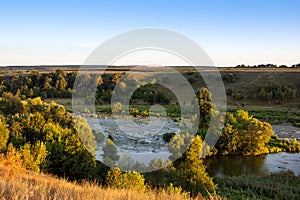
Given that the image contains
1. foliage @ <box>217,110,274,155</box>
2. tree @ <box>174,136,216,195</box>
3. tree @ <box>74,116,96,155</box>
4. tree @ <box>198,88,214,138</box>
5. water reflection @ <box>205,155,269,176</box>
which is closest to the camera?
tree @ <box>174,136,216,195</box>

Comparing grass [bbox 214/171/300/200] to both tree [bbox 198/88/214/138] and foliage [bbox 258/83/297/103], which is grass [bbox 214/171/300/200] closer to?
tree [bbox 198/88/214/138]

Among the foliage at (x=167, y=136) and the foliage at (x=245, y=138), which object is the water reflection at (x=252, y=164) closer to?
the foliage at (x=245, y=138)

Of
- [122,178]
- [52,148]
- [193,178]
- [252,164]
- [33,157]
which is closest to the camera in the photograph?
[122,178]

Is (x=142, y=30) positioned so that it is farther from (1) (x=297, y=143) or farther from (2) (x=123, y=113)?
(2) (x=123, y=113)

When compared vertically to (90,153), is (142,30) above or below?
above

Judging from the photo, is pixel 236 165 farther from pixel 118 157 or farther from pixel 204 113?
pixel 118 157

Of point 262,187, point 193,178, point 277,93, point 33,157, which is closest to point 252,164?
point 262,187

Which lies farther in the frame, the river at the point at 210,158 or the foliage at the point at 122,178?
the river at the point at 210,158

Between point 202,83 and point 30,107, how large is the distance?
43602 millimetres

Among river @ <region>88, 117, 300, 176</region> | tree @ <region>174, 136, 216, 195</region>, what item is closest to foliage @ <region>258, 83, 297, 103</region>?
river @ <region>88, 117, 300, 176</region>

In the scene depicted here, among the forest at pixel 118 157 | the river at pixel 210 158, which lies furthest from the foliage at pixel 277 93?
the river at pixel 210 158

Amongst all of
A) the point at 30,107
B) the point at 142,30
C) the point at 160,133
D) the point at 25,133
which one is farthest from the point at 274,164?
the point at 30,107

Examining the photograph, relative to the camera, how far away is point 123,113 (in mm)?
45500

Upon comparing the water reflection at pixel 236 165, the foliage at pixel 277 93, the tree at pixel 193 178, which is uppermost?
the foliage at pixel 277 93
